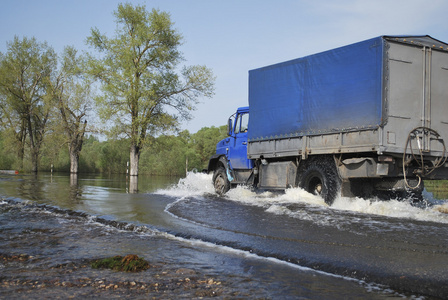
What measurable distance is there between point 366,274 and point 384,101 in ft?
18.8

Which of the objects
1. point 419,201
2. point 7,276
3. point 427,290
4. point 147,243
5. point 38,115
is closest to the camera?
point 427,290

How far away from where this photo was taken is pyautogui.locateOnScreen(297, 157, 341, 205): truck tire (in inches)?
423

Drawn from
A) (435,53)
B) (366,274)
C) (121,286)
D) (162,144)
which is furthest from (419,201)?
(162,144)

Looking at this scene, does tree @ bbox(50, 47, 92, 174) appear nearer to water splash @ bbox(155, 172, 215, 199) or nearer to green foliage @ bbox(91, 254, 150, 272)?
water splash @ bbox(155, 172, 215, 199)

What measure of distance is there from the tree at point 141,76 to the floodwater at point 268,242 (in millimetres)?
23066

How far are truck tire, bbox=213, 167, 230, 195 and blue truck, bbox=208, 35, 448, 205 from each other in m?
3.12

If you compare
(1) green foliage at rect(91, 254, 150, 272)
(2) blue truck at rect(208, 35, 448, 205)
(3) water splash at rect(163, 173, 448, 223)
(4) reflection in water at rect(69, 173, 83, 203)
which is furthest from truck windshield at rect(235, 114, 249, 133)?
(1) green foliage at rect(91, 254, 150, 272)

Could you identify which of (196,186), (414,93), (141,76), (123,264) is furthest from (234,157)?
(141,76)

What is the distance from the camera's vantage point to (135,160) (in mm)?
35344

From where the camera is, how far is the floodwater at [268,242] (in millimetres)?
4414

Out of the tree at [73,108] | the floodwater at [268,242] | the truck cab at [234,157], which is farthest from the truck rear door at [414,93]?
the tree at [73,108]

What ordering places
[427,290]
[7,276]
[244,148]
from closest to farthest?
1. [427,290]
2. [7,276]
3. [244,148]

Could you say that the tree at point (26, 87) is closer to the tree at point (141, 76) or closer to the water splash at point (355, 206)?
the tree at point (141, 76)

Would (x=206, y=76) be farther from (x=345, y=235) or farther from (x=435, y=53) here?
(x=345, y=235)
